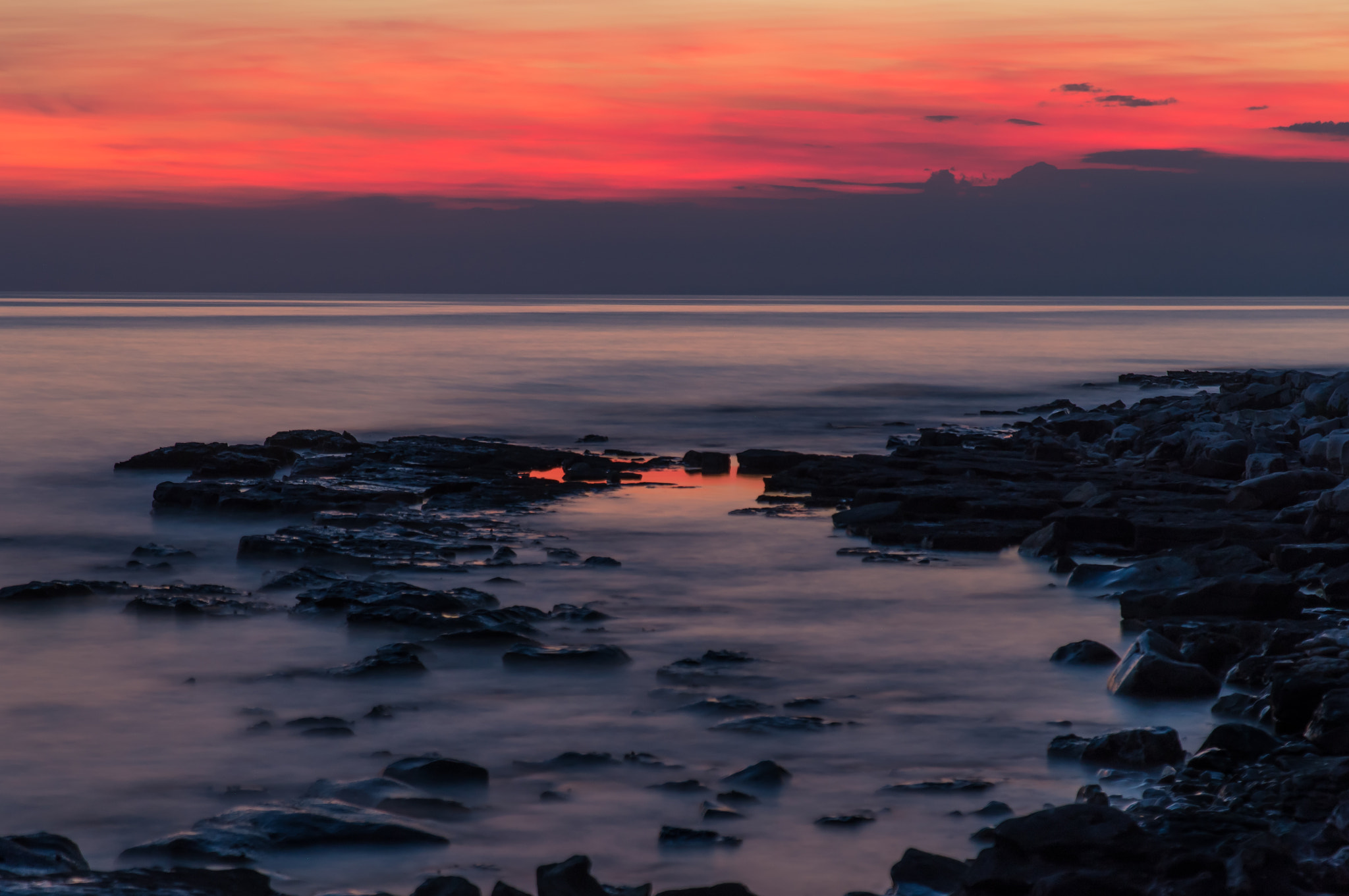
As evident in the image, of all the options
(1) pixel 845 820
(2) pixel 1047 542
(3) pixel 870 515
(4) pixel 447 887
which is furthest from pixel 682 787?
(3) pixel 870 515

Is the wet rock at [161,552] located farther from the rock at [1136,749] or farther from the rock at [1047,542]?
the rock at [1136,749]

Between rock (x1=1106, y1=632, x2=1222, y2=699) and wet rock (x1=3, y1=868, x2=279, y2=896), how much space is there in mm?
5307

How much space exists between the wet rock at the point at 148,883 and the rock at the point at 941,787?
122 inches

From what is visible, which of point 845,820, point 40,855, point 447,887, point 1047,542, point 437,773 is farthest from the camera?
point 1047,542

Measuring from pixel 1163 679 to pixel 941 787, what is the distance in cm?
217

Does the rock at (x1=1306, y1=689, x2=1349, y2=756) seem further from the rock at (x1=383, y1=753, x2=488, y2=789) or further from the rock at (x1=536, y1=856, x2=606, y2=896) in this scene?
the rock at (x1=383, y1=753, x2=488, y2=789)

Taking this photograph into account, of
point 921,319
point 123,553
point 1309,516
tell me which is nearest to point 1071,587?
point 1309,516

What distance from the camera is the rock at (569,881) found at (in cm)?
520

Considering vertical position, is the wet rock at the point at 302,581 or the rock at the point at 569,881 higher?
the wet rock at the point at 302,581

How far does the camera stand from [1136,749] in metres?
6.85

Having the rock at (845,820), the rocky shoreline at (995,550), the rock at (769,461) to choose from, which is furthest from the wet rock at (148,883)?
the rock at (769,461)

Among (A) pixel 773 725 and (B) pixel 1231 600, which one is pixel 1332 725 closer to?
(A) pixel 773 725

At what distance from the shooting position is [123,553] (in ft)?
45.8

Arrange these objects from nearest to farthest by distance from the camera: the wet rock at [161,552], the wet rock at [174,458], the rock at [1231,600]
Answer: the rock at [1231,600] < the wet rock at [161,552] < the wet rock at [174,458]
